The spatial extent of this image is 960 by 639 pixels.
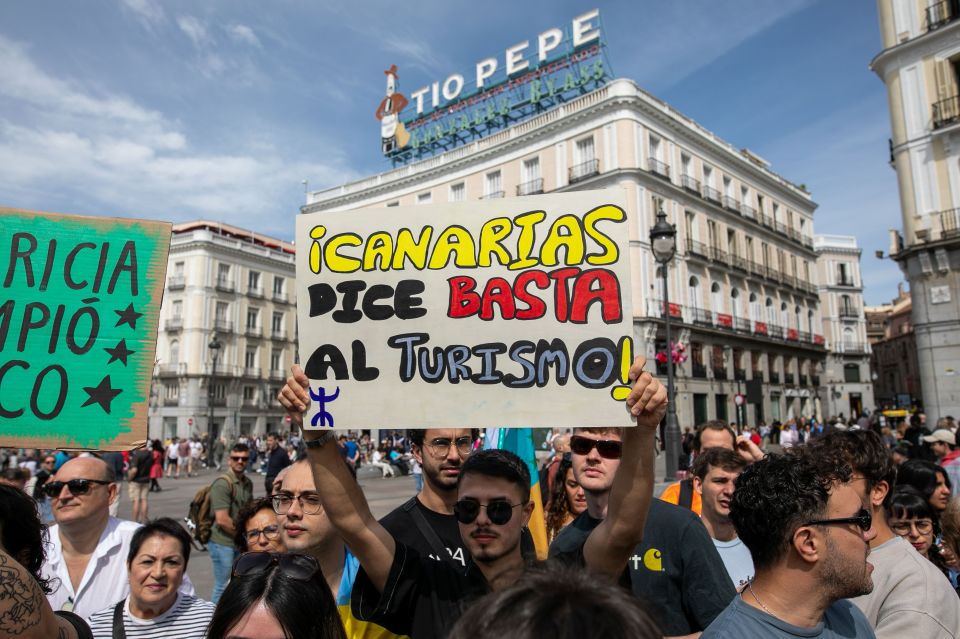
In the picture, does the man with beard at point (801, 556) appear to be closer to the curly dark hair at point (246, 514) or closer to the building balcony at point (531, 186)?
the curly dark hair at point (246, 514)

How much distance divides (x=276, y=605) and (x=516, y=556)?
2.89 feet

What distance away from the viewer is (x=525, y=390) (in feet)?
8.13

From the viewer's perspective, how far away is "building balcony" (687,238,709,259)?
3366cm

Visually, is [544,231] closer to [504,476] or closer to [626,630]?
[504,476]

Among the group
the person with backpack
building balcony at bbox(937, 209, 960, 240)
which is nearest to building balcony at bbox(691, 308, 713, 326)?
building balcony at bbox(937, 209, 960, 240)

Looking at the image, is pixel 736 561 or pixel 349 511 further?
pixel 736 561

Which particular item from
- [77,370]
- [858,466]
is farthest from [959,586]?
[77,370]

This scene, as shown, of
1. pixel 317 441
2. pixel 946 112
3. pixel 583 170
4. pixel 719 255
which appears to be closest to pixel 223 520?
pixel 317 441

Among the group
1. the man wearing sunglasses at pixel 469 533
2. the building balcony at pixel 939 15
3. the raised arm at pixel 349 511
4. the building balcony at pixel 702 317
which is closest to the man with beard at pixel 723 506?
the man wearing sunglasses at pixel 469 533

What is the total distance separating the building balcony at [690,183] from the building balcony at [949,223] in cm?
1746

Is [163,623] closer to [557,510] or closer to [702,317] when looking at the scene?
[557,510]

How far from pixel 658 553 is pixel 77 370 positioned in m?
2.62

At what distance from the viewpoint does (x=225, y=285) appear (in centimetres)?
4809

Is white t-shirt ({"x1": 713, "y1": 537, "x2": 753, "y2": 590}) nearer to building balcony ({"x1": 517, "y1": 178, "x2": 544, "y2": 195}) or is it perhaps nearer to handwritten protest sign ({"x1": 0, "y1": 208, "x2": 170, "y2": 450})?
handwritten protest sign ({"x1": 0, "y1": 208, "x2": 170, "y2": 450})
